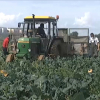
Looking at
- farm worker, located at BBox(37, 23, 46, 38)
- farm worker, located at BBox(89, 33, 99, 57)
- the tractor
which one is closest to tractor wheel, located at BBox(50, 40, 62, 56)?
the tractor

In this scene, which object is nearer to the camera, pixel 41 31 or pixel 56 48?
pixel 41 31

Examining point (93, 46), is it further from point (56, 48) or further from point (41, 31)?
point (41, 31)

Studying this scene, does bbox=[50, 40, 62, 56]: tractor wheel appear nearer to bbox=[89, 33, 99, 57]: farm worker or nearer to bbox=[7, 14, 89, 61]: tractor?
bbox=[7, 14, 89, 61]: tractor

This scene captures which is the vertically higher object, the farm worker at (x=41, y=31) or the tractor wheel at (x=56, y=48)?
the farm worker at (x=41, y=31)

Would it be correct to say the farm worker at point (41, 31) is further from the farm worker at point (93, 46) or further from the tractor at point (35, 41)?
the farm worker at point (93, 46)

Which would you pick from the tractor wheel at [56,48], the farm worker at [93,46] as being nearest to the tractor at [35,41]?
the tractor wheel at [56,48]

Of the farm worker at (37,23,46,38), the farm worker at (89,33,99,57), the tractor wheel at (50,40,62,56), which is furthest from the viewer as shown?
the farm worker at (89,33,99,57)

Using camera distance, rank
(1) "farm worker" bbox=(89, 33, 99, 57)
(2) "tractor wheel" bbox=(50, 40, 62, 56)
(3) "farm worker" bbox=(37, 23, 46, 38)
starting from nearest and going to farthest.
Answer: (3) "farm worker" bbox=(37, 23, 46, 38) < (2) "tractor wheel" bbox=(50, 40, 62, 56) < (1) "farm worker" bbox=(89, 33, 99, 57)

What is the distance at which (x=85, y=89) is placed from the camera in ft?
23.6

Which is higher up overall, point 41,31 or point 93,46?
point 41,31

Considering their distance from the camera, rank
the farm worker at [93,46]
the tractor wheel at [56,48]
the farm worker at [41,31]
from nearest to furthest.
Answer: the farm worker at [41,31] → the tractor wheel at [56,48] → the farm worker at [93,46]

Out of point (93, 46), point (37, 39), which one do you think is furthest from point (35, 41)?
point (93, 46)

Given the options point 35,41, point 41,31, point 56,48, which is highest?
point 41,31

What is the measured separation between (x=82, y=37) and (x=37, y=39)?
118 inches
